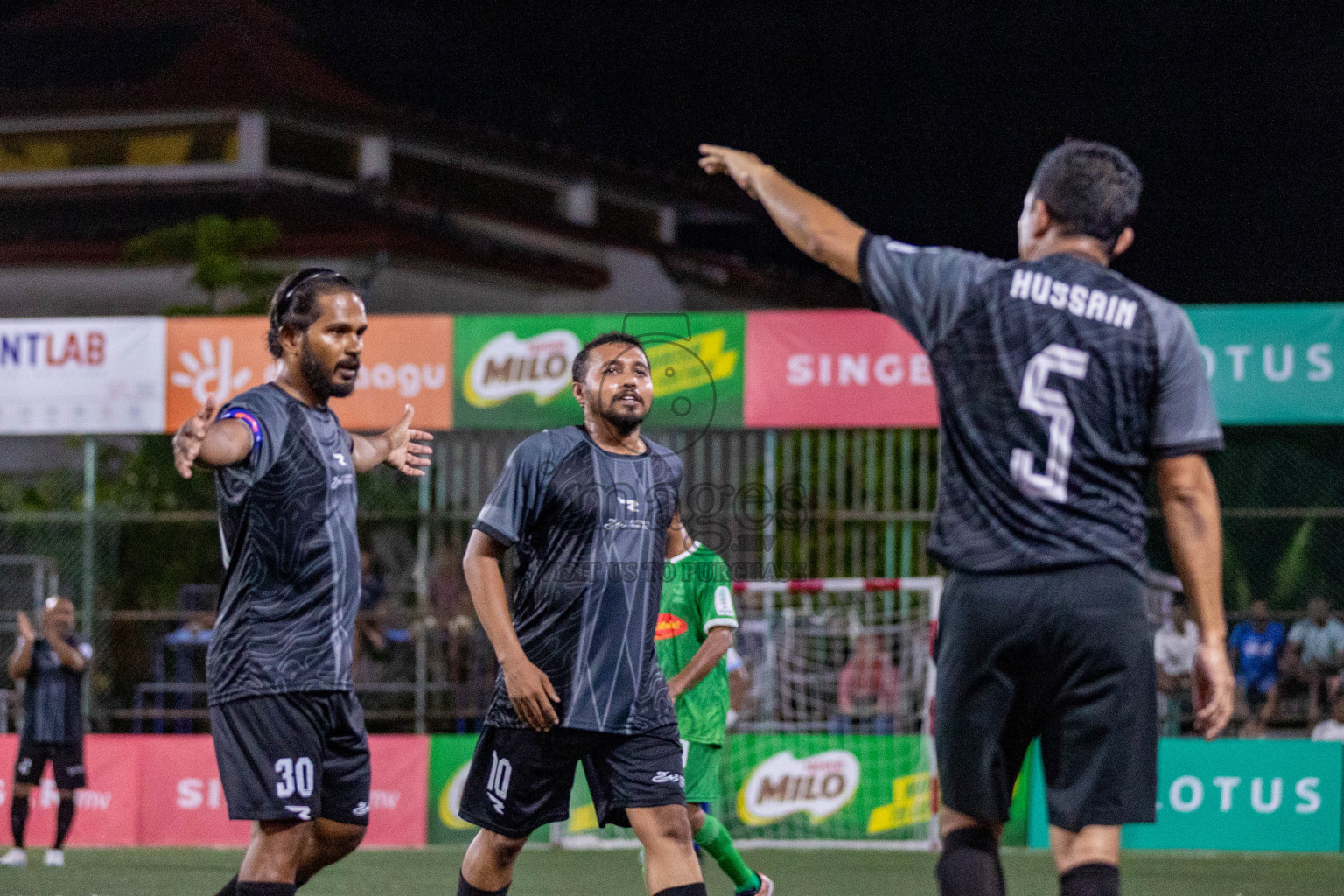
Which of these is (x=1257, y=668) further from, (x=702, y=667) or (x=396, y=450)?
(x=396, y=450)

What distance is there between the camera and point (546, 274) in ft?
112

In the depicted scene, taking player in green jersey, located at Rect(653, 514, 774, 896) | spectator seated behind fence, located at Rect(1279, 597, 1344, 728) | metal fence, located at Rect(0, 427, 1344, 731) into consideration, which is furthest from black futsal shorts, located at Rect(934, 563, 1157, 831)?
spectator seated behind fence, located at Rect(1279, 597, 1344, 728)

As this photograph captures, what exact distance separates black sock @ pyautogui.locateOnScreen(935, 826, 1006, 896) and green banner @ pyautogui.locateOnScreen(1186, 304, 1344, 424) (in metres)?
9.36

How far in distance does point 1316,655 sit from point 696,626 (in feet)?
25.7

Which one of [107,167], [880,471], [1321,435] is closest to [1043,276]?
[880,471]

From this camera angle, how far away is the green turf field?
9.97m

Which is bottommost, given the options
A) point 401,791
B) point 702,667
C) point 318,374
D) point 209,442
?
point 401,791

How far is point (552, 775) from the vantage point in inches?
201

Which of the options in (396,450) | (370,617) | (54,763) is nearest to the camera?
(396,450)

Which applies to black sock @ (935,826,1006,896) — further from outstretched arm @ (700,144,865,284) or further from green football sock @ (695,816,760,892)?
green football sock @ (695,816,760,892)

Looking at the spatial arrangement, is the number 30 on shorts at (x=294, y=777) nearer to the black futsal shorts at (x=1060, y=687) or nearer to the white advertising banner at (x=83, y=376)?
the black futsal shorts at (x=1060, y=687)

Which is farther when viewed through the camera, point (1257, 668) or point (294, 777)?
point (1257, 668)

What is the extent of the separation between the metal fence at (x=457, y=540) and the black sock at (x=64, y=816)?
180cm

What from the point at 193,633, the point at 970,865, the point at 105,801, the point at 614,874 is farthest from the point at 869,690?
the point at 970,865
